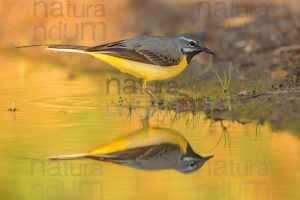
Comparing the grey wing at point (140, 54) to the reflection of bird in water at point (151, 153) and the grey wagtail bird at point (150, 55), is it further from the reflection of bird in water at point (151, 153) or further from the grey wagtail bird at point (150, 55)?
the reflection of bird in water at point (151, 153)

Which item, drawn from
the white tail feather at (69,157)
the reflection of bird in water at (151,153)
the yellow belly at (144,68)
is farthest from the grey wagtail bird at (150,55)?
the white tail feather at (69,157)

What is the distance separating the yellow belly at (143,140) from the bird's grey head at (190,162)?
0.72ft

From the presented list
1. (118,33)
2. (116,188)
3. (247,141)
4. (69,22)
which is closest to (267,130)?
(247,141)

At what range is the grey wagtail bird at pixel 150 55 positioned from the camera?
10.9m

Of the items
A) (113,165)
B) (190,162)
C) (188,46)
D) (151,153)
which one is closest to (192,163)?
(190,162)

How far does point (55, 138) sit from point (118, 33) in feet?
27.6

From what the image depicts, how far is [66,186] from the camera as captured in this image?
755cm

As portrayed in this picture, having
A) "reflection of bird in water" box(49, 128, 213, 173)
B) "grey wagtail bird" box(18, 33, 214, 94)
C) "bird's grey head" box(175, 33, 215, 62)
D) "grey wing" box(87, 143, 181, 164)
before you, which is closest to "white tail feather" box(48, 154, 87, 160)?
"reflection of bird in water" box(49, 128, 213, 173)

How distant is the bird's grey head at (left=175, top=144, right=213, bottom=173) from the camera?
794cm

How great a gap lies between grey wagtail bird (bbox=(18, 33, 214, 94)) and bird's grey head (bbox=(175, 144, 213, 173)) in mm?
2727

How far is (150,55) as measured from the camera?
11.0 metres

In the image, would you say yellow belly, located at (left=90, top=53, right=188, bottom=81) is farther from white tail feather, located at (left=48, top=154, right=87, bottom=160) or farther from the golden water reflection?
white tail feather, located at (left=48, top=154, right=87, bottom=160)

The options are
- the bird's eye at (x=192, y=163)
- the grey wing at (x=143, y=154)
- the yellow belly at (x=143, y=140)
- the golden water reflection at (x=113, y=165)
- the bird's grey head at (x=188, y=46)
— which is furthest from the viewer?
the bird's grey head at (x=188, y=46)

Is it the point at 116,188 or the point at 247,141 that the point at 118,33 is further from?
the point at 116,188
